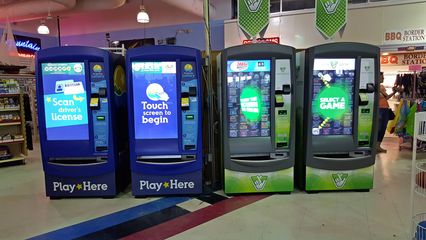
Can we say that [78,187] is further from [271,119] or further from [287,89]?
[287,89]

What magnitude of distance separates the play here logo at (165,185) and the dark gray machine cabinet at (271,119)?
1.83 ft

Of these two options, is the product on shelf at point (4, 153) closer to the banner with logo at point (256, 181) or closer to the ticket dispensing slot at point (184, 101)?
the ticket dispensing slot at point (184, 101)

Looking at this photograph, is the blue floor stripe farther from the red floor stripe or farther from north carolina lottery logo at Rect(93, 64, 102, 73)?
north carolina lottery logo at Rect(93, 64, 102, 73)

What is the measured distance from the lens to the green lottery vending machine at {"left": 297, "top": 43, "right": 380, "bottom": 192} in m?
4.07

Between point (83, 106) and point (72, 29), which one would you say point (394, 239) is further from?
point (72, 29)

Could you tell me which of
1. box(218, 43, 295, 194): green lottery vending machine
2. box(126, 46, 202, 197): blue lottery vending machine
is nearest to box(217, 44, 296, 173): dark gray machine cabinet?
box(218, 43, 295, 194): green lottery vending machine

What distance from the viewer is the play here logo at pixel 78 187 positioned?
13.4 ft

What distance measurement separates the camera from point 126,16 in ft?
35.9

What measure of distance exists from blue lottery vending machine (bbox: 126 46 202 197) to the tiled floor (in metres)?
0.30

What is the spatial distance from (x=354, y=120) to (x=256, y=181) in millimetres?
1455

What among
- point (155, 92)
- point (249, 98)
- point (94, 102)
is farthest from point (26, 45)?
point (249, 98)

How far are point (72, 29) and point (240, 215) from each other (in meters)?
11.4

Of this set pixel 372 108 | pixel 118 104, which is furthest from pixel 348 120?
pixel 118 104

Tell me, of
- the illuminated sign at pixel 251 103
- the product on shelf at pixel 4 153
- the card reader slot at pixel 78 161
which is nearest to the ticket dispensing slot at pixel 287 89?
the illuminated sign at pixel 251 103
